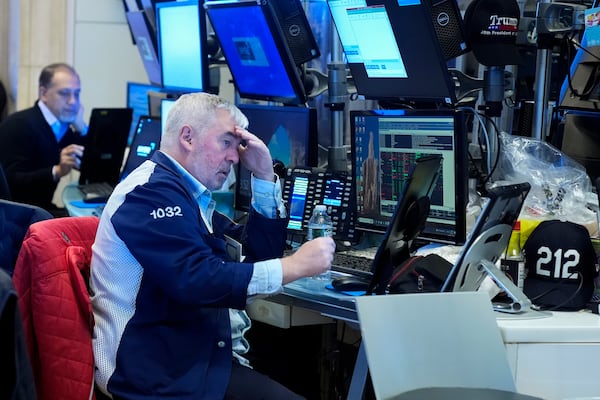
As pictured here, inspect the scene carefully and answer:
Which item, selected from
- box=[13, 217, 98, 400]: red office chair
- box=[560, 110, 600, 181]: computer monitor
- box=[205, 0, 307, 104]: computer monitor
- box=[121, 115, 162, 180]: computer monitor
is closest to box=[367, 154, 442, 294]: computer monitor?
box=[560, 110, 600, 181]: computer monitor

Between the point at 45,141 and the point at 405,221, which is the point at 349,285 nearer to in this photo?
the point at 405,221

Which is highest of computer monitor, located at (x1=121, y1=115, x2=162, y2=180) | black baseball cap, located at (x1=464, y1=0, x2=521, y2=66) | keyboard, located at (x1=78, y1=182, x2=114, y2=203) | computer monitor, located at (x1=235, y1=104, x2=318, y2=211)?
black baseball cap, located at (x1=464, y1=0, x2=521, y2=66)

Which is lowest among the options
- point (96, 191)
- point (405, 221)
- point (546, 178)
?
point (96, 191)

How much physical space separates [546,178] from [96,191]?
2646 millimetres

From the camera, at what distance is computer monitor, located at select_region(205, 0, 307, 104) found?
3.59m

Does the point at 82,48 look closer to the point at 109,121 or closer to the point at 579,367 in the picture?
the point at 109,121

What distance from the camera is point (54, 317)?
2.31 meters

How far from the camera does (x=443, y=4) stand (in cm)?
303

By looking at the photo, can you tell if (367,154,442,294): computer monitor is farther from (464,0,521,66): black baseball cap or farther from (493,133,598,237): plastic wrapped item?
(464,0,521,66): black baseball cap

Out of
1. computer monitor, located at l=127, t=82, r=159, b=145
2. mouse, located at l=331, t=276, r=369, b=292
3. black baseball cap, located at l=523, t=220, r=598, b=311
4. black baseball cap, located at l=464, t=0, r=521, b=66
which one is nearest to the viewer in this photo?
black baseball cap, located at l=523, t=220, r=598, b=311

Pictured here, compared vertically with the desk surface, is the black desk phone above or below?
above

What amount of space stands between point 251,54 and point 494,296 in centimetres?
161

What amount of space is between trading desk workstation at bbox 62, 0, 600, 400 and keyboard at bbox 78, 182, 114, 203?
3.36ft

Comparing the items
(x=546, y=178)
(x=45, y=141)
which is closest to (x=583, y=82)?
(x=546, y=178)
